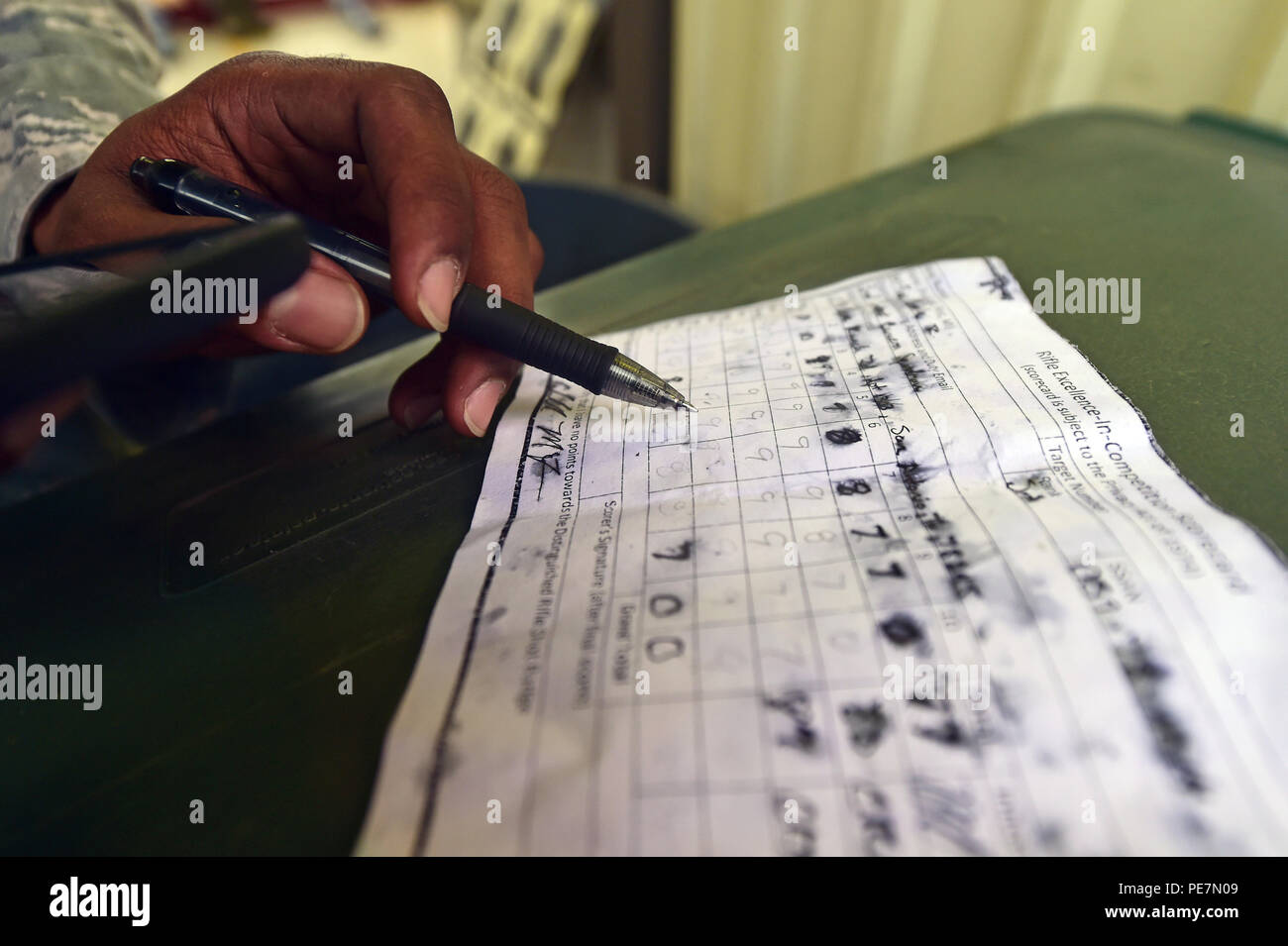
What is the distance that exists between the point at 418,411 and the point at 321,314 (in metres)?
0.07

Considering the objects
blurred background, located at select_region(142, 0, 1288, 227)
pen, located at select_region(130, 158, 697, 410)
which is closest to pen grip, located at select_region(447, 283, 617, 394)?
pen, located at select_region(130, 158, 697, 410)

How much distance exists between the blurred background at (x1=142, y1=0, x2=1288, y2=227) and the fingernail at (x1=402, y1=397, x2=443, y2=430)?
9.2 inches

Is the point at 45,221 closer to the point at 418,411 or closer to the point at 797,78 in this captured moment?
the point at 418,411

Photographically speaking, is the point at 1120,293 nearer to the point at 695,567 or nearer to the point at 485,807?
the point at 695,567

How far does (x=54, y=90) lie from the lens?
0.52m

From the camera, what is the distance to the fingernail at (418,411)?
400mm

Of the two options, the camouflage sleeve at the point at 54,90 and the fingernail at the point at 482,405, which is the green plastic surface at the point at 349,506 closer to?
the fingernail at the point at 482,405

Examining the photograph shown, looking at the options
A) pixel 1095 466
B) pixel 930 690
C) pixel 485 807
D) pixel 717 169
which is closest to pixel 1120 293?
pixel 1095 466

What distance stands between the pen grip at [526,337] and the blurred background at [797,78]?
224 mm

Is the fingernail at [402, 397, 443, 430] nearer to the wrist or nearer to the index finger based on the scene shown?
the index finger

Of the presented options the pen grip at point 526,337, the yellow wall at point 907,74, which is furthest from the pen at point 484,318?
the yellow wall at point 907,74

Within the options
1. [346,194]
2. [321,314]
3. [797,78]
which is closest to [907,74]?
[797,78]
